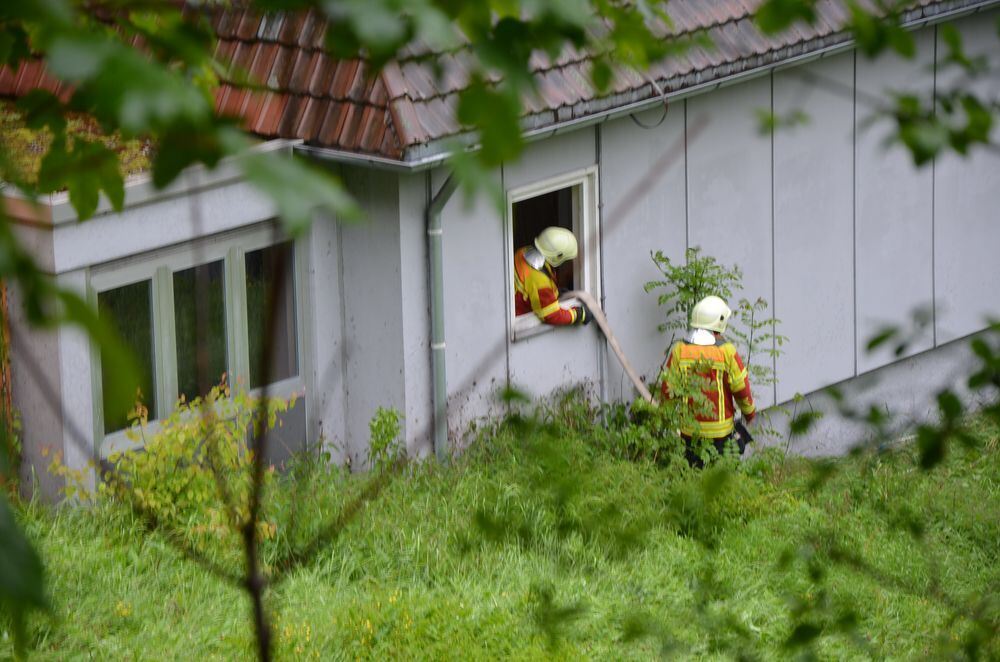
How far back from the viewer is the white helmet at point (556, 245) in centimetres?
1029

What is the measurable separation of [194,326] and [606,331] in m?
3.02

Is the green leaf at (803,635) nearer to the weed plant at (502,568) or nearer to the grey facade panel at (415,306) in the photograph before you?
the weed plant at (502,568)

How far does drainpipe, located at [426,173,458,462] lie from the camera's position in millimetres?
9539

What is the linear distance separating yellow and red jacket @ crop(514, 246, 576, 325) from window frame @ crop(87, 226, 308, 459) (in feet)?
5.17

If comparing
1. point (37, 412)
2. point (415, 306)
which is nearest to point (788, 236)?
point (415, 306)

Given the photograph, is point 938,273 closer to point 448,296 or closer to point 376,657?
point 448,296

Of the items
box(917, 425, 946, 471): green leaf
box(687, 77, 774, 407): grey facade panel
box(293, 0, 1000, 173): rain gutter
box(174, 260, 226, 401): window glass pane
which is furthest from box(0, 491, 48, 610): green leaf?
box(687, 77, 774, 407): grey facade panel

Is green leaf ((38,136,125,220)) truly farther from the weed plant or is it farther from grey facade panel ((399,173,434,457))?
grey facade panel ((399,173,434,457))

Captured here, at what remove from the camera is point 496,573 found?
8227 millimetres

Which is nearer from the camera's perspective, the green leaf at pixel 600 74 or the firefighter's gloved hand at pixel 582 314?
the green leaf at pixel 600 74

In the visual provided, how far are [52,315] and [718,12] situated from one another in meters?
9.78

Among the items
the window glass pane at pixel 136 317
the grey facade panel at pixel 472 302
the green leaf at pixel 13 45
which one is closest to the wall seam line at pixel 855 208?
the grey facade panel at pixel 472 302

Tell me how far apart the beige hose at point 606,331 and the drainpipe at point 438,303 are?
1.28 meters

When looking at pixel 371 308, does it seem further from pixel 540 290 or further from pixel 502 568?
pixel 502 568
